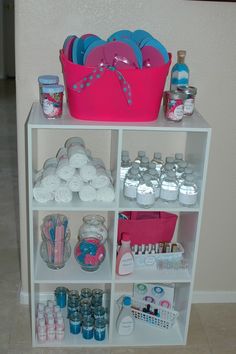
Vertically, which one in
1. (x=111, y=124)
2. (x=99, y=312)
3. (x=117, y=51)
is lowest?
(x=99, y=312)

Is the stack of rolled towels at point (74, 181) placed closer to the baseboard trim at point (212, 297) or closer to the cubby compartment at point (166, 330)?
the cubby compartment at point (166, 330)

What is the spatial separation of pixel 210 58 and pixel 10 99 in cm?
412

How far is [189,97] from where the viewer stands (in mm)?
1846

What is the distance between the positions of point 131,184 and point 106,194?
102 mm

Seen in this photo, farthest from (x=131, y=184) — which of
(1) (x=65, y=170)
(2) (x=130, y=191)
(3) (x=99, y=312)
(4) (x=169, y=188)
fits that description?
(3) (x=99, y=312)

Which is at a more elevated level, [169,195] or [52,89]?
[52,89]

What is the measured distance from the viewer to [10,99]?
227 inches

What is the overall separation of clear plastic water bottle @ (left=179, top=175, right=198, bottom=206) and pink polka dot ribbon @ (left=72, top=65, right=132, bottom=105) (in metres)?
0.37

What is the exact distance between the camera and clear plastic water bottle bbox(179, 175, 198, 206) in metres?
1.87

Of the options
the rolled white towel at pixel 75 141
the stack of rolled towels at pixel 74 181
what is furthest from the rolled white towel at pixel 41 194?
the rolled white towel at pixel 75 141

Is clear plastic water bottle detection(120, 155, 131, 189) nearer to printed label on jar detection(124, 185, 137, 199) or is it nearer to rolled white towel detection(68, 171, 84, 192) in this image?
printed label on jar detection(124, 185, 137, 199)

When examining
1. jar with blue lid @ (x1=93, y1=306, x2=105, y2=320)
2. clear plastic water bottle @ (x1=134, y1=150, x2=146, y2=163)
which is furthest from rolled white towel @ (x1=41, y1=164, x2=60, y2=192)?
jar with blue lid @ (x1=93, y1=306, x2=105, y2=320)

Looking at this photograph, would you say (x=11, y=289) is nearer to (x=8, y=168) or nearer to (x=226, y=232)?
(x=226, y=232)

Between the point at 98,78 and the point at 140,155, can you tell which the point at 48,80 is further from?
the point at 140,155
